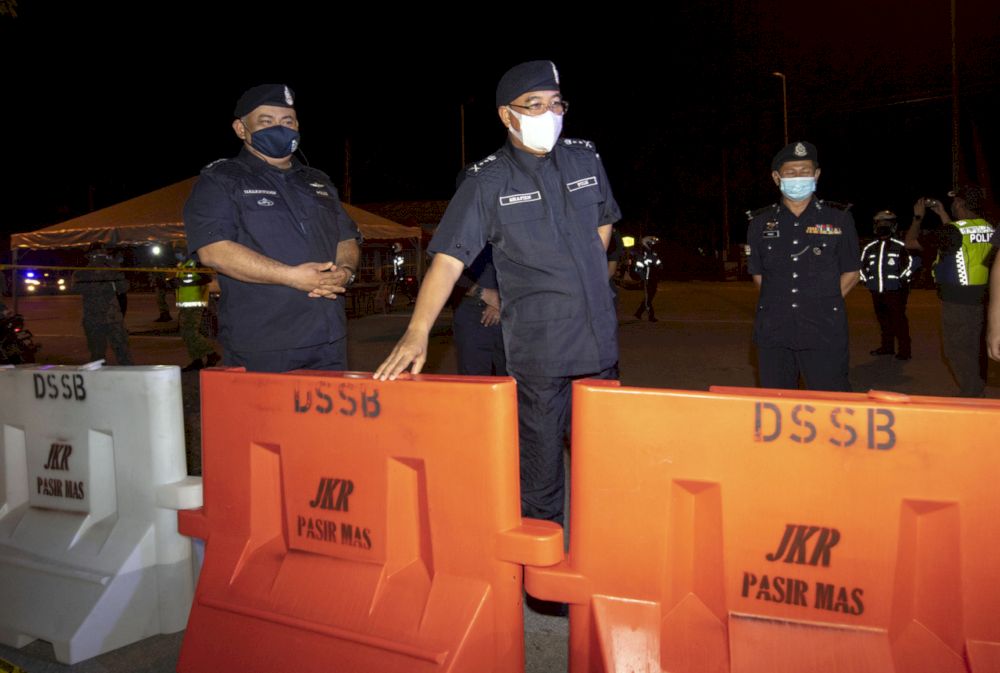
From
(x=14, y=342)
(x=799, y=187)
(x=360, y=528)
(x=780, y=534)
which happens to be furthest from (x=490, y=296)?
(x=14, y=342)

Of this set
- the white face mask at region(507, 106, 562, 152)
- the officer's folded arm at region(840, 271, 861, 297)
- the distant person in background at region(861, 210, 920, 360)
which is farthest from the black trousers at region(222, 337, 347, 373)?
the distant person in background at region(861, 210, 920, 360)

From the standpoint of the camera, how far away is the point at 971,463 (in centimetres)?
187

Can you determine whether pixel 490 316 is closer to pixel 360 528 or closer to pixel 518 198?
pixel 518 198

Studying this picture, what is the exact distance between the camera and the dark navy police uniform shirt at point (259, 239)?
3.25 metres

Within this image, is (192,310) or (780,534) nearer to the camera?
(780,534)

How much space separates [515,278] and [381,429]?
83cm

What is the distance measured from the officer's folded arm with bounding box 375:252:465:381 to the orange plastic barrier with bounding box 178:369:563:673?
0.12m

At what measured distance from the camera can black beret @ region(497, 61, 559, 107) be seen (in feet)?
9.36

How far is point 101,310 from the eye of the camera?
9.38 m

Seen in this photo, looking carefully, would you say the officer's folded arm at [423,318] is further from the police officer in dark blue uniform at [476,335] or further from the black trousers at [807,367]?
the black trousers at [807,367]

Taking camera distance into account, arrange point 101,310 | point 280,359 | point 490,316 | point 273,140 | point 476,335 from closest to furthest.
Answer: point 280,359 → point 273,140 → point 490,316 → point 476,335 → point 101,310

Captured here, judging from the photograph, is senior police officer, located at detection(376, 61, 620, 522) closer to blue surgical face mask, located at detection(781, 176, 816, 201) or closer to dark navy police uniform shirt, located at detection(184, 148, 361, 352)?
dark navy police uniform shirt, located at detection(184, 148, 361, 352)

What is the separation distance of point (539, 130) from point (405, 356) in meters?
1.03

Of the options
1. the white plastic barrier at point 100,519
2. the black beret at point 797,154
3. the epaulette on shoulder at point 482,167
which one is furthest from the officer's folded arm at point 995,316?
the white plastic barrier at point 100,519
